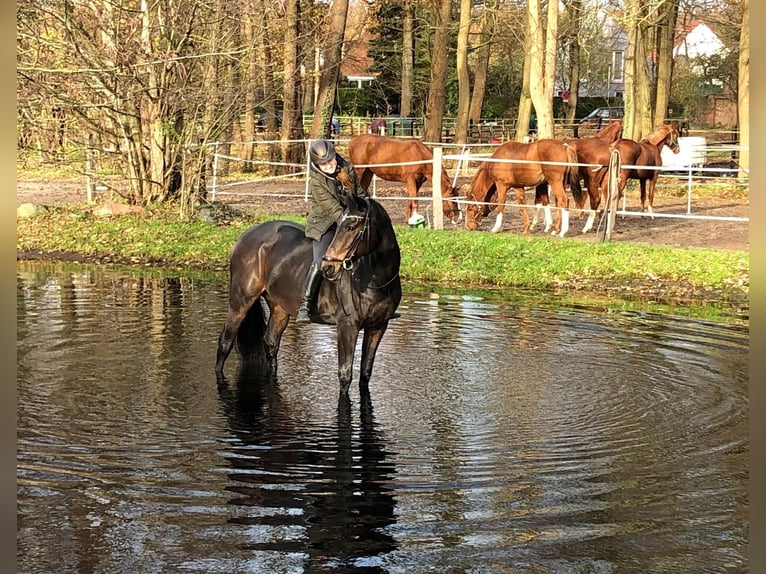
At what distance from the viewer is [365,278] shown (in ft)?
25.4

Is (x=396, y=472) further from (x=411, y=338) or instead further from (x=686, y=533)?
(x=411, y=338)

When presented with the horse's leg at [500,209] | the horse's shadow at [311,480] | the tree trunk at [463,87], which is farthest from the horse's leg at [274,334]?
the tree trunk at [463,87]

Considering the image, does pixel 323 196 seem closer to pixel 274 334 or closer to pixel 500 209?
pixel 274 334

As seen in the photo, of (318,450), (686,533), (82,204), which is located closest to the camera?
(686,533)

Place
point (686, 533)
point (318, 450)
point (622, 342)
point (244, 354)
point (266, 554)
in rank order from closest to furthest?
1. point (266, 554)
2. point (686, 533)
3. point (318, 450)
4. point (244, 354)
5. point (622, 342)

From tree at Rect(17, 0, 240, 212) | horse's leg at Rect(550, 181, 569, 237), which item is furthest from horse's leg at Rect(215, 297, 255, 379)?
horse's leg at Rect(550, 181, 569, 237)

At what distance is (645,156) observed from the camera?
2167 cm

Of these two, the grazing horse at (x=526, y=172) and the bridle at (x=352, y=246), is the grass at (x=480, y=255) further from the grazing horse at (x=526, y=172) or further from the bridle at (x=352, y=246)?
the bridle at (x=352, y=246)

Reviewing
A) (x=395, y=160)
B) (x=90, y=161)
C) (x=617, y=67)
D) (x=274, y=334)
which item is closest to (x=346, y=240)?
(x=274, y=334)

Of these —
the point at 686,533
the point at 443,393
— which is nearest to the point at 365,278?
the point at 443,393

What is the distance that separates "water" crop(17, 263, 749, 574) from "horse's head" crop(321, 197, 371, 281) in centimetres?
116

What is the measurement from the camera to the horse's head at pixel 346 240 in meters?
7.21

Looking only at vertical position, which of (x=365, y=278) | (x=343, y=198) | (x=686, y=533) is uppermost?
(x=343, y=198)

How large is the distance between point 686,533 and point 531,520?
2.67ft
